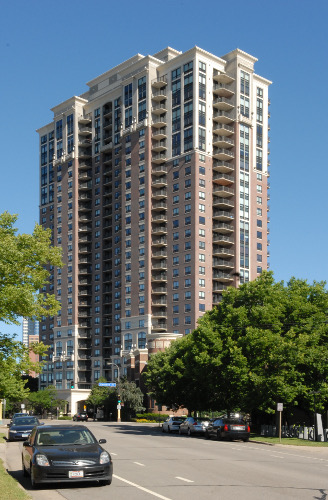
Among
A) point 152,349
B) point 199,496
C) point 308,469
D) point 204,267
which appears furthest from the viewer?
point 204,267

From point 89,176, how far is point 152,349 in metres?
52.1

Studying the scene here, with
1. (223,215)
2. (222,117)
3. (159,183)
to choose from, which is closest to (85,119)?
(159,183)

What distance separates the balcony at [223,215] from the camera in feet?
409

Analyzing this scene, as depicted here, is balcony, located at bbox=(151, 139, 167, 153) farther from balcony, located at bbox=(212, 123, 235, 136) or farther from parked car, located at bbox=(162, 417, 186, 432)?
parked car, located at bbox=(162, 417, 186, 432)

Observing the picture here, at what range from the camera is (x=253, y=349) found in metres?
48.2

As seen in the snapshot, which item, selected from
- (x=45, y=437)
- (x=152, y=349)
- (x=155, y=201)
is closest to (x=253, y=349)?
(x=45, y=437)

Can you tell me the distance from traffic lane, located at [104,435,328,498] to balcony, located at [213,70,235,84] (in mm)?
107014

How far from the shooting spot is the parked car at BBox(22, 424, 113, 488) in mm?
15867

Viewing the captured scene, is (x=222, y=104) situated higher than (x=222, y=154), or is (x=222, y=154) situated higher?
(x=222, y=104)

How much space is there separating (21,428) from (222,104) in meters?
98.1

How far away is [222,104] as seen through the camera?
128 m

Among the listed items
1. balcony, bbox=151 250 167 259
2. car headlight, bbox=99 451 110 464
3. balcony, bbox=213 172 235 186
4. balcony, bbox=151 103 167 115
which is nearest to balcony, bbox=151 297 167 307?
balcony, bbox=151 250 167 259

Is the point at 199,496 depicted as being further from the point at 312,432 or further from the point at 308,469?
the point at 312,432

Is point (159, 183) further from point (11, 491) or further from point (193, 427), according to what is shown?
point (11, 491)
